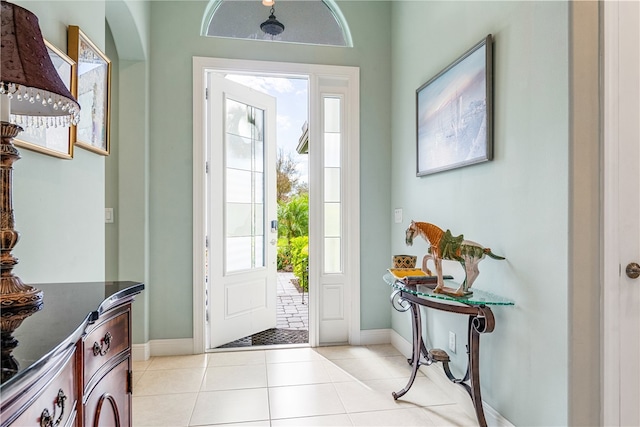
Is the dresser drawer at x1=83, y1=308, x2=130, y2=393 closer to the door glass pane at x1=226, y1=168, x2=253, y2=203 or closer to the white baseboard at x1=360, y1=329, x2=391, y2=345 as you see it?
the door glass pane at x1=226, y1=168, x2=253, y2=203

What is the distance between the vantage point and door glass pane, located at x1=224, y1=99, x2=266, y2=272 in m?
3.33

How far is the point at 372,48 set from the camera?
3291 millimetres

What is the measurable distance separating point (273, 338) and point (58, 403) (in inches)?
113

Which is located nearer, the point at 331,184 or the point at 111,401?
the point at 111,401

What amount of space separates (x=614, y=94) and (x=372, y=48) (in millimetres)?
2193

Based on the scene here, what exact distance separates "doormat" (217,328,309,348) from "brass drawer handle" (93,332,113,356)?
2.27 meters

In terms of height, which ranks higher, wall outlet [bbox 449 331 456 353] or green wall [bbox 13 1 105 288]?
green wall [bbox 13 1 105 288]

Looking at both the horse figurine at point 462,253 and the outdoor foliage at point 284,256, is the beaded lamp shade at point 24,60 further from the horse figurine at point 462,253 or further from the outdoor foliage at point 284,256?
the outdoor foliage at point 284,256

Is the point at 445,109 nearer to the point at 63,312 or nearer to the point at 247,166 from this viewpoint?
the point at 247,166

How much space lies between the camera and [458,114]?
218 cm

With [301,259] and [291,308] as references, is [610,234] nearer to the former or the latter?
[291,308]

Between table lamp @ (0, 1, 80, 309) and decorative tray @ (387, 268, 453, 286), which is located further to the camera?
decorative tray @ (387, 268, 453, 286)

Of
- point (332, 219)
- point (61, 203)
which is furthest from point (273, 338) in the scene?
point (61, 203)

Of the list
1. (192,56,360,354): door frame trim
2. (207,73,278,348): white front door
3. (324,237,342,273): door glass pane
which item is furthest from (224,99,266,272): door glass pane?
(324,237,342,273): door glass pane
